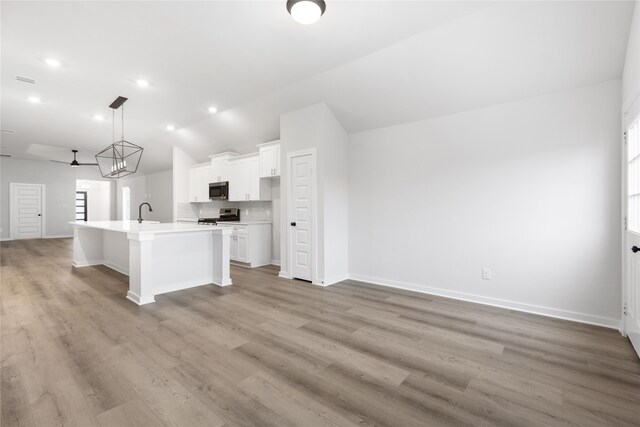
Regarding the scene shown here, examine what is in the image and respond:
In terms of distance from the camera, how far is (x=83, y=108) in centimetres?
549

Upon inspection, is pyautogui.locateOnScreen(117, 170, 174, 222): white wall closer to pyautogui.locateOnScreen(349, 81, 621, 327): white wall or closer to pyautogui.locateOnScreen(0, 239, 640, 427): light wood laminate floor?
pyautogui.locateOnScreen(0, 239, 640, 427): light wood laminate floor

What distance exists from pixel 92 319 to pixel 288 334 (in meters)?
2.09

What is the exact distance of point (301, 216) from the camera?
4750 millimetres

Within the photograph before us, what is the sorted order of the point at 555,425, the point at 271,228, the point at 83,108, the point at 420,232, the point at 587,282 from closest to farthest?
the point at 555,425 → the point at 587,282 → the point at 420,232 → the point at 83,108 → the point at 271,228

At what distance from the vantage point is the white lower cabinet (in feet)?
18.9

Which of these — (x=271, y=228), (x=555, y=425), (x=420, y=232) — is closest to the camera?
(x=555, y=425)

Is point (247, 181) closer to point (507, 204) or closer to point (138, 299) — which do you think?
point (138, 299)

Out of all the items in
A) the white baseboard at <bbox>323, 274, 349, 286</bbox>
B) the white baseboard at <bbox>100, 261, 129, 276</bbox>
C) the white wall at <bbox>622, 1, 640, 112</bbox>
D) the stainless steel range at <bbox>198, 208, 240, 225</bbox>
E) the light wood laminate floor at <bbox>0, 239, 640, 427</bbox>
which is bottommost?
the light wood laminate floor at <bbox>0, 239, 640, 427</bbox>

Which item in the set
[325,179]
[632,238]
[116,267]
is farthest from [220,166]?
[632,238]

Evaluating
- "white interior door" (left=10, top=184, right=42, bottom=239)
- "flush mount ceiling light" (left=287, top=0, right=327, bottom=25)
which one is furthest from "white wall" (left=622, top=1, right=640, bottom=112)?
"white interior door" (left=10, top=184, right=42, bottom=239)

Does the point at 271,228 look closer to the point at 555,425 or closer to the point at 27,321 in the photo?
the point at 27,321

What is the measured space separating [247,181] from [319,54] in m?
3.42

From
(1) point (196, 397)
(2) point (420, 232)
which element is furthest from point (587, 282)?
(1) point (196, 397)

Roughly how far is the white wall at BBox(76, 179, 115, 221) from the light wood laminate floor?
1025cm
